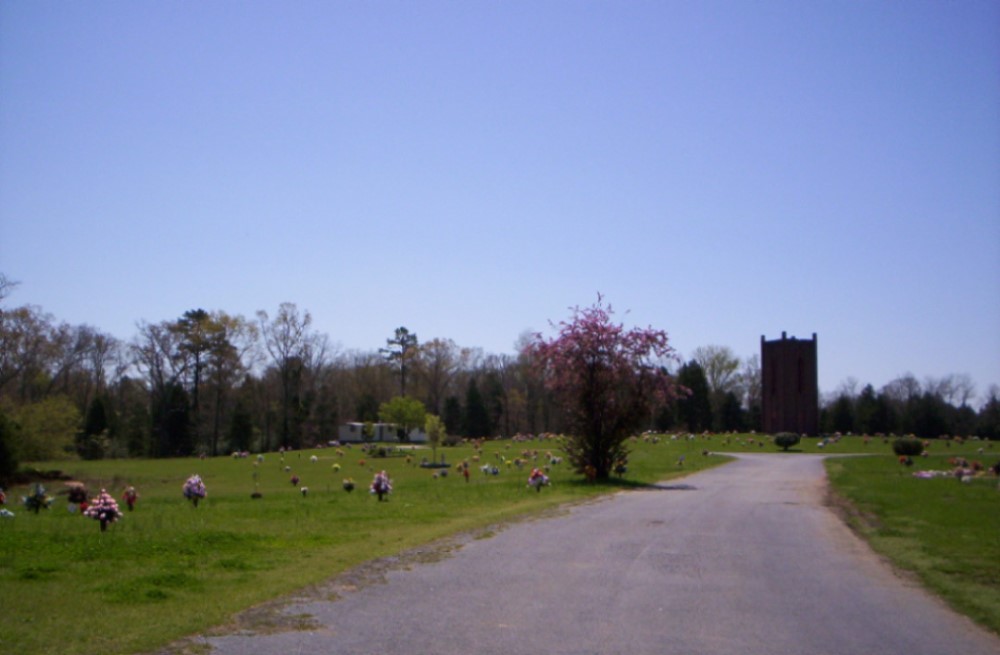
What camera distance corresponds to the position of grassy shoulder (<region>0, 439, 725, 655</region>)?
26.9 ft

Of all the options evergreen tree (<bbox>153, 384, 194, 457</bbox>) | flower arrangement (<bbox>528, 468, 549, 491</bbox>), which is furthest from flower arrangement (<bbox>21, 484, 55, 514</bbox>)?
evergreen tree (<bbox>153, 384, 194, 457</bbox>)

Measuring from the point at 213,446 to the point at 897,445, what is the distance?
50.8 m

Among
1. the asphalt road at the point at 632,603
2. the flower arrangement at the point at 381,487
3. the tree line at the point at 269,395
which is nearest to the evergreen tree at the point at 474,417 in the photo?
the tree line at the point at 269,395

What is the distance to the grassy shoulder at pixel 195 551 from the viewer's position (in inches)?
323

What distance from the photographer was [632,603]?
9461 millimetres

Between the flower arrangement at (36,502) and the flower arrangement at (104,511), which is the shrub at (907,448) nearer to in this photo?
the flower arrangement at (36,502)

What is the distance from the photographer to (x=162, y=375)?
7450cm

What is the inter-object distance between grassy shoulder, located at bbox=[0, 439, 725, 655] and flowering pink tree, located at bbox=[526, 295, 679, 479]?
1704 mm

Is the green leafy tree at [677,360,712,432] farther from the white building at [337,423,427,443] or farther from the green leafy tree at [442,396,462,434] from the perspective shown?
the white building at [337,423,427,443]

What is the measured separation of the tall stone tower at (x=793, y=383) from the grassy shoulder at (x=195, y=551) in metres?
55.5

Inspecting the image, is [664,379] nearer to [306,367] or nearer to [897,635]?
[897,635]

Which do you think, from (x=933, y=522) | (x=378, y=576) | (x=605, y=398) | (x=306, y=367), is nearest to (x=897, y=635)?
(x=378, y=576)

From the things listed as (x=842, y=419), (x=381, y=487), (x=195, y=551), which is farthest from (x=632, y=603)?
(x=842, y=419)

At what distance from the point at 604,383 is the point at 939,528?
45.5 ft
